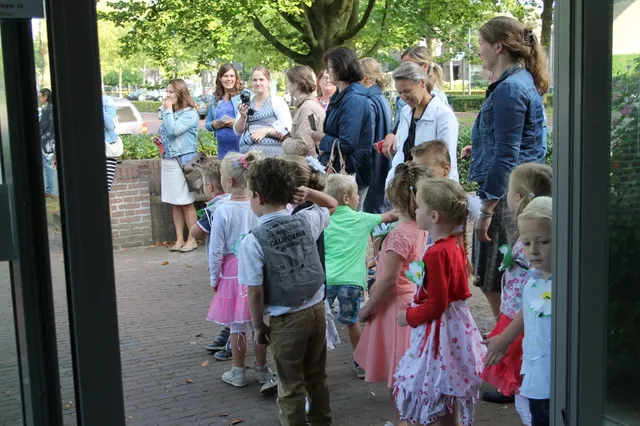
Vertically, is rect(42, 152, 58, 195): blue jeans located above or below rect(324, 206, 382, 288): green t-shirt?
above

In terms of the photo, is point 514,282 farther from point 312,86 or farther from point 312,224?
point 312,86

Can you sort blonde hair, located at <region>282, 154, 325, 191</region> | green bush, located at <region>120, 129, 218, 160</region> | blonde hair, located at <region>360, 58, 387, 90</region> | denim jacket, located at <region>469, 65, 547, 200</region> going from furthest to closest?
1. green bush, located at <region>120, 129, 218, 160</region>
2. blonde hair, located at <region>360, 58, 387, 90</region>
3. denim jacket, located at <region>469, 65, 547, 200</region>
4. blonde hair, located at <region>282, 154, 325, 191</region>

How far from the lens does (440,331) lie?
3.69m

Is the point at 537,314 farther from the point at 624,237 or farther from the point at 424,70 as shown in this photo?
the point at 424,70

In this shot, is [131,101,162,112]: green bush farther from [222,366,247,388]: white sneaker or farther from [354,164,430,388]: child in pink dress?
[354,164,430,388]: child in pink dress

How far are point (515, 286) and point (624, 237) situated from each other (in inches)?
62.8

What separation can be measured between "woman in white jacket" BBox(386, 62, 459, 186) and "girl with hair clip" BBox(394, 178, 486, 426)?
5.29 feet

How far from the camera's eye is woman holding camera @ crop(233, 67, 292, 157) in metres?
7.12

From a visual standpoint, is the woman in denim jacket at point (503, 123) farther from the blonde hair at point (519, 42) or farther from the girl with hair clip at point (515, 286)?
the girl with hair clip at point (515, 286)

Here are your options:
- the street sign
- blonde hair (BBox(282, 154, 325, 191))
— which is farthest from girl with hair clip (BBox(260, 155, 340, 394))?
the street sign

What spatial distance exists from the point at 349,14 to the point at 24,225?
14.0 meters

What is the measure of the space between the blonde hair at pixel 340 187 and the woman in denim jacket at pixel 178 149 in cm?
→ 468

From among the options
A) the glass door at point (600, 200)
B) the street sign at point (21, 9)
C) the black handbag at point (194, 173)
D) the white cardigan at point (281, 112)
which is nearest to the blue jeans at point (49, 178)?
the street sign at point (21, 9)

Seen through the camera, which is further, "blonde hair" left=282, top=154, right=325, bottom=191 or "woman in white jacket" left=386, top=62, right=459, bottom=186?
"woman in white jacket" left=386, top=62, right=459, bottom=186
